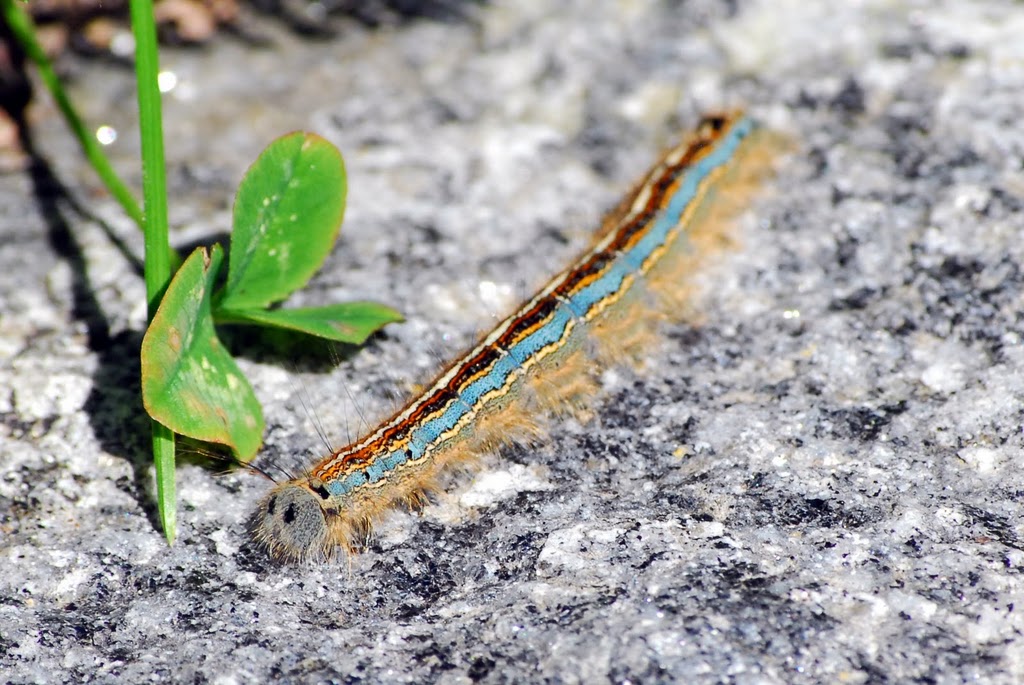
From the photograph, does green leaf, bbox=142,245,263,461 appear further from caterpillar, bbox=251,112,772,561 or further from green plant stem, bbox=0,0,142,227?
green plant stem, bbox=0,0,142,227

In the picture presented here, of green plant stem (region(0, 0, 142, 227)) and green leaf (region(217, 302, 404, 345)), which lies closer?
green leaf (region(217, 302, 404, 345))

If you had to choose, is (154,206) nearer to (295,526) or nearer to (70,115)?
(295,526)

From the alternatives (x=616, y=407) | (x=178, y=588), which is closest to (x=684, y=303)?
(x=616, y=407)

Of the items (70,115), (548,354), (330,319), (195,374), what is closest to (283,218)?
(330,319)

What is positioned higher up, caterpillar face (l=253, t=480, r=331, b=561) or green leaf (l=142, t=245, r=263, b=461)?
green leaf (l=142, t=245, r=263, b=461)

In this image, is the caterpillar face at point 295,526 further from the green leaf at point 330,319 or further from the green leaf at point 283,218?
the green leaf at point 283,218

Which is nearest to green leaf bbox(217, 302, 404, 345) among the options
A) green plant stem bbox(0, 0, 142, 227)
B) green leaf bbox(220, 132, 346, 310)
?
green leaf bbox(220, 132, 346, 310)

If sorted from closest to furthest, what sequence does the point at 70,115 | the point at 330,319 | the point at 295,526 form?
the point at 295,526 → the point at 330,319 → the point at 70,115
